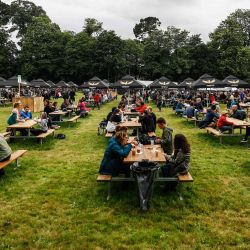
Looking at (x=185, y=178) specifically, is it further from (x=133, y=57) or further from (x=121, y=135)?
(x=133, y=57)

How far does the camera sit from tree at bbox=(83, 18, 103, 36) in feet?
264

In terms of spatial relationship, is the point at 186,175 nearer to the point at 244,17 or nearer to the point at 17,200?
the point at 17,200

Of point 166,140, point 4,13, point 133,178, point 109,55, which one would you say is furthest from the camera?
point 4,13

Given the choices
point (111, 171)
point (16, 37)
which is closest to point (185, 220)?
point (111, 171)

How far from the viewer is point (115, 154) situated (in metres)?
7.21

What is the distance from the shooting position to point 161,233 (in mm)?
5504

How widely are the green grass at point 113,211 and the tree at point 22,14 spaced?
77.6 m

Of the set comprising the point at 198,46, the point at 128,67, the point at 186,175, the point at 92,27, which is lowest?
the point at 186,175

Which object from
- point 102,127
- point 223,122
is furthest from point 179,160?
point 102,127

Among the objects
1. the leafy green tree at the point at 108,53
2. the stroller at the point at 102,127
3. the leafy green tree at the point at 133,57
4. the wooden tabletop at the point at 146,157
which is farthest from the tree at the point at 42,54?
the wooden tabletop at the point at 146,157

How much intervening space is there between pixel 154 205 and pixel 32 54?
67121 millimetres

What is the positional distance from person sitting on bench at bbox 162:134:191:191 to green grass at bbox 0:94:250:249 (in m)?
0.48

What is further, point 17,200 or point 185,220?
point 17,200

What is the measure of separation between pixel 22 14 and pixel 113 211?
82.9 metres
